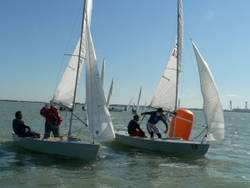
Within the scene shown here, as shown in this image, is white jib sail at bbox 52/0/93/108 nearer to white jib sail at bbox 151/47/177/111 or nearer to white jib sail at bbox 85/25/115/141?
white jib sail at bbox 85/25/115/141

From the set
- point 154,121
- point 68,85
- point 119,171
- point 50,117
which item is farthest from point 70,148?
point 154,121

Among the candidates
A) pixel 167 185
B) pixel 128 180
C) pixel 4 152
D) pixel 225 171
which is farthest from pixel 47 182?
pixel 225 171

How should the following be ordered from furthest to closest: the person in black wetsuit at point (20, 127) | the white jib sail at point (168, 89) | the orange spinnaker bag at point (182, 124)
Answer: the white jib sail at point (168, 89) < the orange spinnaker bag at point (182, 124) < the person in black wetsuit at point (20, 127)

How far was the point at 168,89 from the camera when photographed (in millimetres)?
20016

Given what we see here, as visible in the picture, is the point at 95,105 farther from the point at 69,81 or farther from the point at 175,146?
the point at 175,146

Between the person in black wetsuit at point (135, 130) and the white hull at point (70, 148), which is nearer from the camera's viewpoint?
the white hull at point (70, 148)

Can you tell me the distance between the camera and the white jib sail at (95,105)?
14.7 m

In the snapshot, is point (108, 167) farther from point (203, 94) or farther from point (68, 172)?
point (203, 94)

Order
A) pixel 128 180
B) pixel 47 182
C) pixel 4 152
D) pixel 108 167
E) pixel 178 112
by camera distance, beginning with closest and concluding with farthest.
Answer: pixel 47 182 → pixel 128 180 → pixel 108 167 → pixel 4 152 → pixel 178 112

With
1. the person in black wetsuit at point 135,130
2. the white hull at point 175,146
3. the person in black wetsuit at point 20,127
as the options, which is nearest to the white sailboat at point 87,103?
the person in black wetsuit at point 20,127

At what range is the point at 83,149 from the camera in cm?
1459

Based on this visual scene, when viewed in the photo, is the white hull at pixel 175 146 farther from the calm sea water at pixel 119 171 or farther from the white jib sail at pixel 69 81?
Answer: the white jib sail at pixel 69 81

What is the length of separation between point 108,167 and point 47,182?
3.11 metres

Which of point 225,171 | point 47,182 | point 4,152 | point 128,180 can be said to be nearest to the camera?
point 47,182
